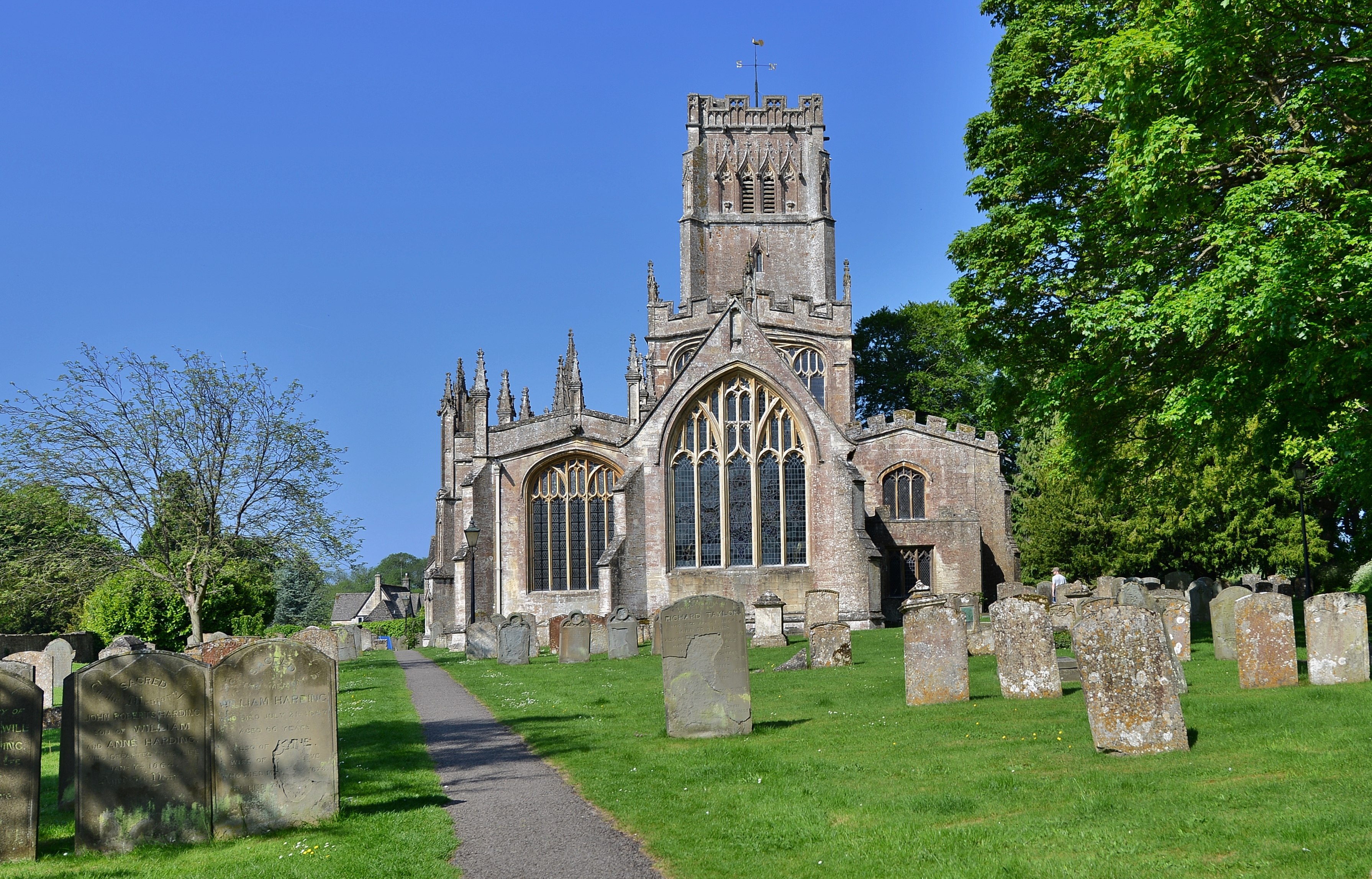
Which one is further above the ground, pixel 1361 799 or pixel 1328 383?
pixel 1328 383

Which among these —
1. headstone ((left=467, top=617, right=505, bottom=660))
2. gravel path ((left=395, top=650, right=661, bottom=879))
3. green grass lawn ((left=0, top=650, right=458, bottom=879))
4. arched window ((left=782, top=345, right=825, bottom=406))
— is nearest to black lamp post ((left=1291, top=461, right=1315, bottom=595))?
arched window ((left=782, top=345, right=825, bottom=406))

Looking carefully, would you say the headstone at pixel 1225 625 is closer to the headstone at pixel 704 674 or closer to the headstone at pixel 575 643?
the headstone at pixel 704 674

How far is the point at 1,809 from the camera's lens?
7828 millimetres

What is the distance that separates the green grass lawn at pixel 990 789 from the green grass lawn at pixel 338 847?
4.66 ft

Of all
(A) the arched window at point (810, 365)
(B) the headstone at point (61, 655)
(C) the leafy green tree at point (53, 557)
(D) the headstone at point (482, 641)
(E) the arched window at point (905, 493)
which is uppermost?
(A) the arched window at point (810, 365)

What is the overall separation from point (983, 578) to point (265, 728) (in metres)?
35.4

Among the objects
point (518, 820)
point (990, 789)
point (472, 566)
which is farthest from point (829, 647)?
point (472, 566)

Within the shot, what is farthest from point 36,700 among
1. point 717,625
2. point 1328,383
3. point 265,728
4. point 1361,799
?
point 1328,383

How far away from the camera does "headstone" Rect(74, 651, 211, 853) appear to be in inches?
310

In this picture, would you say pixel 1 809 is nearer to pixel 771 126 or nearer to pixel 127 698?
pixel 127 698

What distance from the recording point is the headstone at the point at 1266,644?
12.8 metres

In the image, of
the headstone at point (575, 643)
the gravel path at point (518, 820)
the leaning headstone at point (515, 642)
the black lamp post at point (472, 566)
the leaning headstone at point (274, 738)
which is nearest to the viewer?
the gravel path at point (518, 820)

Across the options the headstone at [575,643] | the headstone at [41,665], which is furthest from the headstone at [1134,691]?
the headstone at [575,643]

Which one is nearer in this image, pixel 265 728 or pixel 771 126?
pixel 265 728
